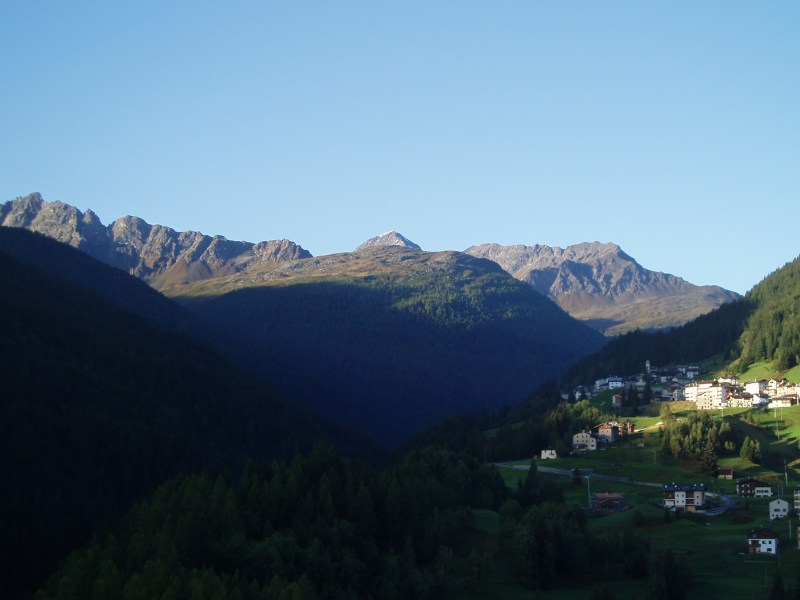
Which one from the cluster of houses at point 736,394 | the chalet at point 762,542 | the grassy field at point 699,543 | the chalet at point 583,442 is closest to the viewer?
the grassy field at point 699,543

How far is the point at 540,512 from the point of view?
93688mm

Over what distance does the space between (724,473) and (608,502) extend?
20197 mm

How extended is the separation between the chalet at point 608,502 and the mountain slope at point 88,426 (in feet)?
169

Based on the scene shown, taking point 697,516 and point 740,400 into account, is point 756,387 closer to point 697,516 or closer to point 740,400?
point 740,400

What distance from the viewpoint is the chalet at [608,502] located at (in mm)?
113688

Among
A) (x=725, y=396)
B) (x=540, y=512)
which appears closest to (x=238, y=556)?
(x=540, y=512)

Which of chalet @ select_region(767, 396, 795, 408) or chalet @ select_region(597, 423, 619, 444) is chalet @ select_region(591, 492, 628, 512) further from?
chalet @ select_region(767, 396, 795, 408)

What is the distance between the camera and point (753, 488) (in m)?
117

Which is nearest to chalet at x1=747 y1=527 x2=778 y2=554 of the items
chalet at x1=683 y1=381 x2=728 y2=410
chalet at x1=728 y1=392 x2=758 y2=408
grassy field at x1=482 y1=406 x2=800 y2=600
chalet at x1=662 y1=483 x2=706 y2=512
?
grassy field at x1=482 y1=406 x2=800 y2=600

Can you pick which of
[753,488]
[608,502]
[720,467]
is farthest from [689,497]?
[720,467]

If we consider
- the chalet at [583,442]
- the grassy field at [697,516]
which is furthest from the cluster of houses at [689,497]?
the chalet at [583,442]

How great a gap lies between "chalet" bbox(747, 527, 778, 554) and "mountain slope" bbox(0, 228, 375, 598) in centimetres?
6122

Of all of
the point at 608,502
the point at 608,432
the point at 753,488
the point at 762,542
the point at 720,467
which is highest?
the point at 608,432

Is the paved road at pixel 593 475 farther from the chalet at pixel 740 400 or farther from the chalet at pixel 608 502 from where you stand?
the chalet at pixel 740 400
